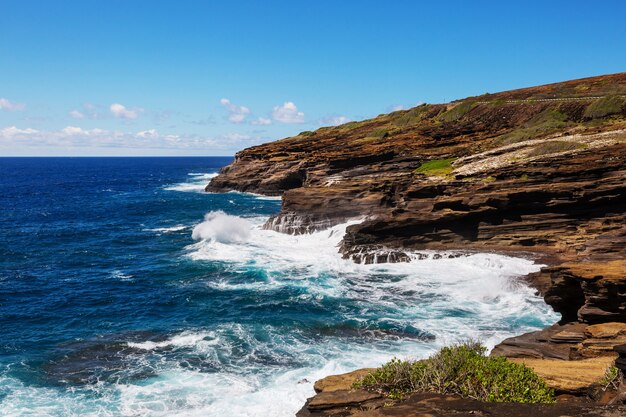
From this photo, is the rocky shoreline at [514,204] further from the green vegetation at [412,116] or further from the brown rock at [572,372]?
the green vegetation at [412,116]

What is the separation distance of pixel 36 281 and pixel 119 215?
36381mm

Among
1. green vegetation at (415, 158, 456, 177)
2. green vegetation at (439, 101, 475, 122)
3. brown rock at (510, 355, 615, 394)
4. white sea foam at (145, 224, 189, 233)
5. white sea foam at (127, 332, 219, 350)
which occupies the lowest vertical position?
white sea foam at (127, 332, 219, 350)

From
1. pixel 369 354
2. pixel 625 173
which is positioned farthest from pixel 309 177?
pixel 369 354

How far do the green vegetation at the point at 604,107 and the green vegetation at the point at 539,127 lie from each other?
2934mm

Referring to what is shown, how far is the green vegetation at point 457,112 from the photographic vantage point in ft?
276

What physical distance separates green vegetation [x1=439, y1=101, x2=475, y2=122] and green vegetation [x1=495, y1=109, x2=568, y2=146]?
17116 mm

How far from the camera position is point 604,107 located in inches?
2335

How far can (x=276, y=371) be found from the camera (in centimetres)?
2259

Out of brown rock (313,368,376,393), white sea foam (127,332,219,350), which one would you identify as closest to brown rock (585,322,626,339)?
brown rock (313,368,376,393)

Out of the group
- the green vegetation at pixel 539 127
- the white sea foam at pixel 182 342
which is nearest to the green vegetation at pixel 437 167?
the green vegetation at pixel 539 127

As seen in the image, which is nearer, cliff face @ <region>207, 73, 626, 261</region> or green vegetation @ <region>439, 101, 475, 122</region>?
cliff face @ <region>207, 73, 626, 261</region>

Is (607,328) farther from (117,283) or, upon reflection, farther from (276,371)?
(117,283)

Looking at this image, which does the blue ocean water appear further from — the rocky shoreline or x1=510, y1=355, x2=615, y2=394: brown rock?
x1=510, y1=355, x2=615, y2=394: brown rock

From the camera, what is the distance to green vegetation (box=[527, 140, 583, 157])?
44.2 meters
